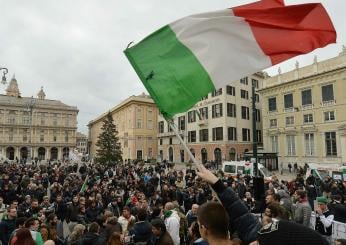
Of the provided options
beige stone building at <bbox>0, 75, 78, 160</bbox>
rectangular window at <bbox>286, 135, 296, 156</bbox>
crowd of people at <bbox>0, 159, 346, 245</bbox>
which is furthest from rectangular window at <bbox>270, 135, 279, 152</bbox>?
beige stone building at <bbox>0, 75, 78, 160</bbox>

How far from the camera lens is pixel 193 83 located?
4.20 meters

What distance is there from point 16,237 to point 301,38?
206 inches

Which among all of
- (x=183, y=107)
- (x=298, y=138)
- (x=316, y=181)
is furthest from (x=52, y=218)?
(x=298, y=138)

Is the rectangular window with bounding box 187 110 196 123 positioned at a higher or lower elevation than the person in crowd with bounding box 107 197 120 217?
higher

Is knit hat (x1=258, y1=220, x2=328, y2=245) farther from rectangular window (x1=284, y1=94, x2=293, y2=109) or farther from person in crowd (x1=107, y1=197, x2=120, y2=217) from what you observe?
rectangular window (x1=284, y1=94, x2=293, y2=109)

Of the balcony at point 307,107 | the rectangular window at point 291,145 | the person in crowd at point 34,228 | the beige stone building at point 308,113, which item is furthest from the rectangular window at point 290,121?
the person in crowd at point 34,228

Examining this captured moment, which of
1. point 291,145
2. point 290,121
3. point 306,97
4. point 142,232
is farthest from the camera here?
point 290,121

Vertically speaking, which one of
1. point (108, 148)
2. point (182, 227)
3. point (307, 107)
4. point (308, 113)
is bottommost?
point (182, 227)

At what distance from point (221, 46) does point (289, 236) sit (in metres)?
3.49

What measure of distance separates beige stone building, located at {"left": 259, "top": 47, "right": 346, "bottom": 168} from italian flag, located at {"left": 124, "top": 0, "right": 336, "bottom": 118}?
108ft

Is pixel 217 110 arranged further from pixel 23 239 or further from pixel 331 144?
pixel 23 239

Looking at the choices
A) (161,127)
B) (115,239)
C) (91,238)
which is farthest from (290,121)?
(115,239)

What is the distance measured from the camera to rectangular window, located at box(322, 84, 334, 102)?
34.2 m

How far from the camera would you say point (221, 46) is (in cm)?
443
